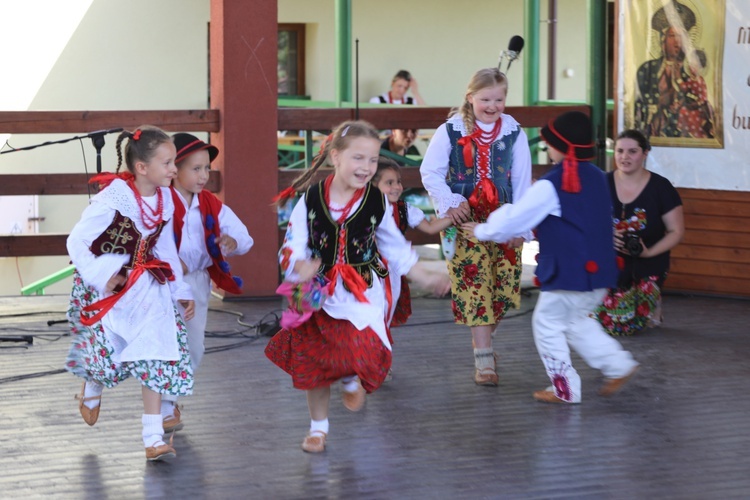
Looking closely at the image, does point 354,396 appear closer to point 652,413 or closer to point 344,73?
point 652,413

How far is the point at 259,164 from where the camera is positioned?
7.55m

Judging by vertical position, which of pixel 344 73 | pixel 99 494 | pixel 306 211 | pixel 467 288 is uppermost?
pixel 344 73

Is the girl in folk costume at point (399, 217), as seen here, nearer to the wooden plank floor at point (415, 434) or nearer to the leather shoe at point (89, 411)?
the wooden plank floor at point (415, 434)

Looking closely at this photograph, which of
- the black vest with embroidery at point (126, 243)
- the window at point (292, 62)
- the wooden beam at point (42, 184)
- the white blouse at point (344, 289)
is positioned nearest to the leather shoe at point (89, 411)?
the black vest with embroidery at point (126, 243)

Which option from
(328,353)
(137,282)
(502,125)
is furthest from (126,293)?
(502,125)

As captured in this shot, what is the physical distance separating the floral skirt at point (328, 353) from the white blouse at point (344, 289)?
0.04 m

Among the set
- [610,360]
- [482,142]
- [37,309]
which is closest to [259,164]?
[37,309]

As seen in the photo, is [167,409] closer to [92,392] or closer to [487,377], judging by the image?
[92,392]

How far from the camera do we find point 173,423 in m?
4.71

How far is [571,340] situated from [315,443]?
1.37 metres

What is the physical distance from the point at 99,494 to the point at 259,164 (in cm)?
382

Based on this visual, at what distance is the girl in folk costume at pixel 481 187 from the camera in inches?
213

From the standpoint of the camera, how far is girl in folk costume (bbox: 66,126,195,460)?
4.29m

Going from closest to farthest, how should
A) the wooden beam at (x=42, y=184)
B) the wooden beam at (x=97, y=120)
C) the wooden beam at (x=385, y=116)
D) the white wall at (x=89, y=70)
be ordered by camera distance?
the wooden beam at (x=97, y=120) < the wooden beam at (x=42, y=184) < the wooden beam at (x=385, y=116) < the white wall at (x=89, y=70)
